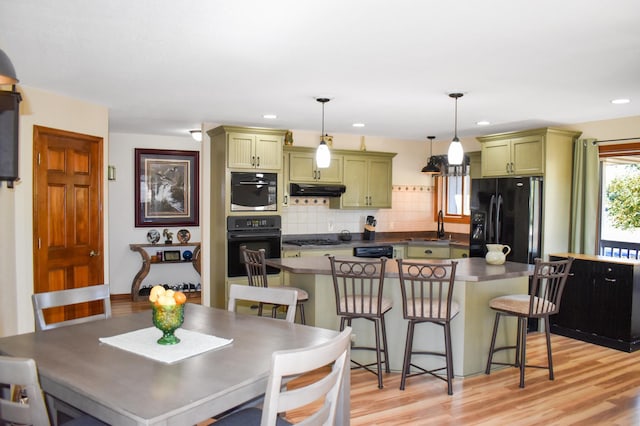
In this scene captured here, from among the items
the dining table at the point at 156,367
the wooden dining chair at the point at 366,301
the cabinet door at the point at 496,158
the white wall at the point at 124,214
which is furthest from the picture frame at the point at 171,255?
the dining table at the point at 156,367

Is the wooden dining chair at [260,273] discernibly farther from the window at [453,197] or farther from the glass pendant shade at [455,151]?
the window at [453,197]

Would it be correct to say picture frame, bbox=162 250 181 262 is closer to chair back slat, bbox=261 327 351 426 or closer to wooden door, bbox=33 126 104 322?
wooden door, bbox=33 126 104 322

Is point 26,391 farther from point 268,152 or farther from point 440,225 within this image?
point 440,225

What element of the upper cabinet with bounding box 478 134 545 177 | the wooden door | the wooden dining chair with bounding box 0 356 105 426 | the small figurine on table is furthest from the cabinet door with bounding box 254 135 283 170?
the wooden dining chair with bounding box 0 356 105 426

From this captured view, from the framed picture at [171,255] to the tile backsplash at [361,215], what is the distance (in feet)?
5.88

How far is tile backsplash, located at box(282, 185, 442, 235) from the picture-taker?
6.62 meters

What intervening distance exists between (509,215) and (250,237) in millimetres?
2977

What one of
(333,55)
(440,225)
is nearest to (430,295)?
(333,55)

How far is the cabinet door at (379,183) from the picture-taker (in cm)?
684

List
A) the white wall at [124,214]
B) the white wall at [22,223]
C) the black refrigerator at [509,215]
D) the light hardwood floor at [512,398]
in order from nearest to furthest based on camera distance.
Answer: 1. the light hardwood floor at [512,398]
2. the white wall at [22,223]
3. the black refrigerator at [509,215]
4. the white wall at [124,214]

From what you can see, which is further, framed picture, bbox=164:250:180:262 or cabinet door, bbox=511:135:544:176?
framed picture, bbox=164:250:180:262

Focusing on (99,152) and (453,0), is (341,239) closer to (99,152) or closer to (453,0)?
(99,152)

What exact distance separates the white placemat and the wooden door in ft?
8.40

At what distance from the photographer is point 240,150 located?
18.7ft
